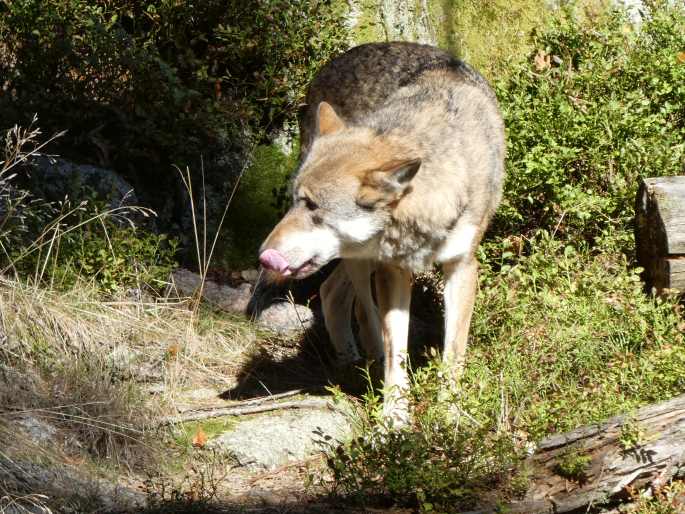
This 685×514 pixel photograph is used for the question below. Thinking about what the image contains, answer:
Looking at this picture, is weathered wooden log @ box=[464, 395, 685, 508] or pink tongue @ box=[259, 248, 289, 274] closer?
weathered wooden log @ box=[464, 395, 685, 508]

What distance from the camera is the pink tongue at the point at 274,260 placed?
202 inches

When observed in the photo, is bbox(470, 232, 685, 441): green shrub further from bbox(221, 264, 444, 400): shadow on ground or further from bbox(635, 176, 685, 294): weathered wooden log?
bbox(221, 264, 444, 400): shadow on ground

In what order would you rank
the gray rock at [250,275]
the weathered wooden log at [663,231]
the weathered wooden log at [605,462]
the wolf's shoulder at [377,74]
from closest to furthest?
the weathered wooden log at [605,462], the weathered wooden log at [663,231], the wolf's shoulder at [377,74], the gray rock at [250,275]

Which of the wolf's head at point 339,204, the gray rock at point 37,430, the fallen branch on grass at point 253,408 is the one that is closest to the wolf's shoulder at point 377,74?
the wolf's head at point 339,204

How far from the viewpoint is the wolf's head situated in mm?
5152

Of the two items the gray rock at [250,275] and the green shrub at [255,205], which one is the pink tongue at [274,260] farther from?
the green shrub at [255,205]

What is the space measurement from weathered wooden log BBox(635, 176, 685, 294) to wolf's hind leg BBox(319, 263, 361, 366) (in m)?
1.99

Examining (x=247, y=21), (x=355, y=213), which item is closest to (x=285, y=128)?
(x=247, y=21)

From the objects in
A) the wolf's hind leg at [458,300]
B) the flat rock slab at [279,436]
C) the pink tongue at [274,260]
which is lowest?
the flat rock slab at [279,436]

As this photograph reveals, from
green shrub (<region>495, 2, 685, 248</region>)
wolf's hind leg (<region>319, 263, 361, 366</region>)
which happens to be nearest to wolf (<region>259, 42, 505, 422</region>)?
wolf's hind leg (<region>319, 263, 361, 366</region>)

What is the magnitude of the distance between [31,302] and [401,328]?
7.27ft

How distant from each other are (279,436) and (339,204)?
1.44 meters

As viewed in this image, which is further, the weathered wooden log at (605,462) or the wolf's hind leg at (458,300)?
the wolf's hind leg at (458,300)

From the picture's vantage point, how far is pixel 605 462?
14.3 ft
